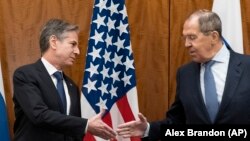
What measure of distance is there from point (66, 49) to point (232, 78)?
3.58 feet

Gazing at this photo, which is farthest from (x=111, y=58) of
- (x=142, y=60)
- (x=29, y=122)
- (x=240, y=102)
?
(x=240, y=102)

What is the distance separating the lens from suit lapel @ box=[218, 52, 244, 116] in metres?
2.88

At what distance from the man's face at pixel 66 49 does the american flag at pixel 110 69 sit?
0.66ft

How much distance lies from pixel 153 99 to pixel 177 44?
0.50 meters

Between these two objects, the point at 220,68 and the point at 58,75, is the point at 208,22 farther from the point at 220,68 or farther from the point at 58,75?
the point at 58,75

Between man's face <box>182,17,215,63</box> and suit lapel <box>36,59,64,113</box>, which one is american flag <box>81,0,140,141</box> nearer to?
suit lapel <box>36,59,64,113</box>

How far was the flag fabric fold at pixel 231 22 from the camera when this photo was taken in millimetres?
3597

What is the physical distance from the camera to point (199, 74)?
310cm

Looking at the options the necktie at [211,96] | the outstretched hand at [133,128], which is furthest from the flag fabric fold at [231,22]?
the outstretched hand at [133,128]

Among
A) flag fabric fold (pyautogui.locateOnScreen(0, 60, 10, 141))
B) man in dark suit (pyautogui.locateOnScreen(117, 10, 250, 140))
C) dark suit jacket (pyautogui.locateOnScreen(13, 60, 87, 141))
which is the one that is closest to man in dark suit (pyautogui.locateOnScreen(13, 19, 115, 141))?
dark suit jacket (pyautogui.locateOnScreen(13, 60, 87, 141))

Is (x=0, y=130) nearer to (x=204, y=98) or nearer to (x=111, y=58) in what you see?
(x=111, y=58)

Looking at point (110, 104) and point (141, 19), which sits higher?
point (141, 19)

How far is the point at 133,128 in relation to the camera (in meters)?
3.07

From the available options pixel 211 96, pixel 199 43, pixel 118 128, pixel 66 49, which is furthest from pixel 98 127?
pixel 199 43
